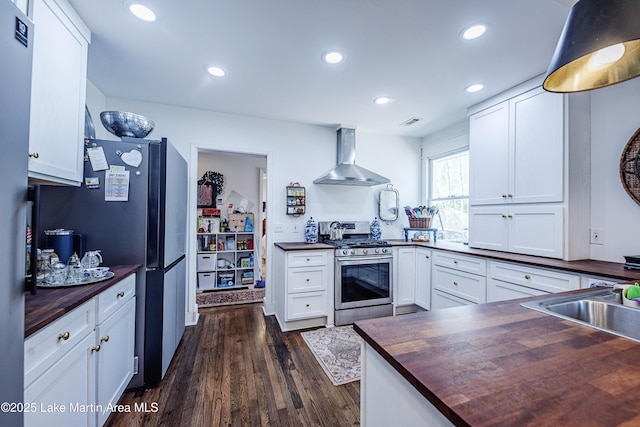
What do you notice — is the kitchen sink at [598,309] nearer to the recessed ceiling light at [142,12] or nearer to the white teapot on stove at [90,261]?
the white teapot on stove at [90,261]

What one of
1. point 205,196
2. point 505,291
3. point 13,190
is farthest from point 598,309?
point 205,196

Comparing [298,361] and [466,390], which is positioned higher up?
[466,390]

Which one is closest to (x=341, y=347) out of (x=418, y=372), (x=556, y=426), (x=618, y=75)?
(x=418, y=372)

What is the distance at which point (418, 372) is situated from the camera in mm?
628

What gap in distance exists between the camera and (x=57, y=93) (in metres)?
1.43

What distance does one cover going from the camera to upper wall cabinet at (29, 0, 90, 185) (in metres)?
1.28

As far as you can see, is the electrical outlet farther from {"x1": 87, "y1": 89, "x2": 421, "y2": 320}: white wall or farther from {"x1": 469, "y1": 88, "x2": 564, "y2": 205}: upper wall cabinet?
{"x1": 87, "y1": 89, "x2": 421, "y2": 320}: white wall

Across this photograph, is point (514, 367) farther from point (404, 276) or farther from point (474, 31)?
point (404, 276)

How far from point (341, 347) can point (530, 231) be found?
2069 millimetres

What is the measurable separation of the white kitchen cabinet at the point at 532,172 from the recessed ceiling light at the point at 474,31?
975mm

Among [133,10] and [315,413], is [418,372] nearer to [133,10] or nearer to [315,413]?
[315,413]

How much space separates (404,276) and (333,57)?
2580mm

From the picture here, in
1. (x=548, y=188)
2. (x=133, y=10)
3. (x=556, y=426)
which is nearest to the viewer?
(x=556, y=426)

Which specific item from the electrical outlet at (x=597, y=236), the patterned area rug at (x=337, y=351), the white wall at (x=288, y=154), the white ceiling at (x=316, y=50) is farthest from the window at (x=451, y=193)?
the patterned area rug at (x=337, y=351)
